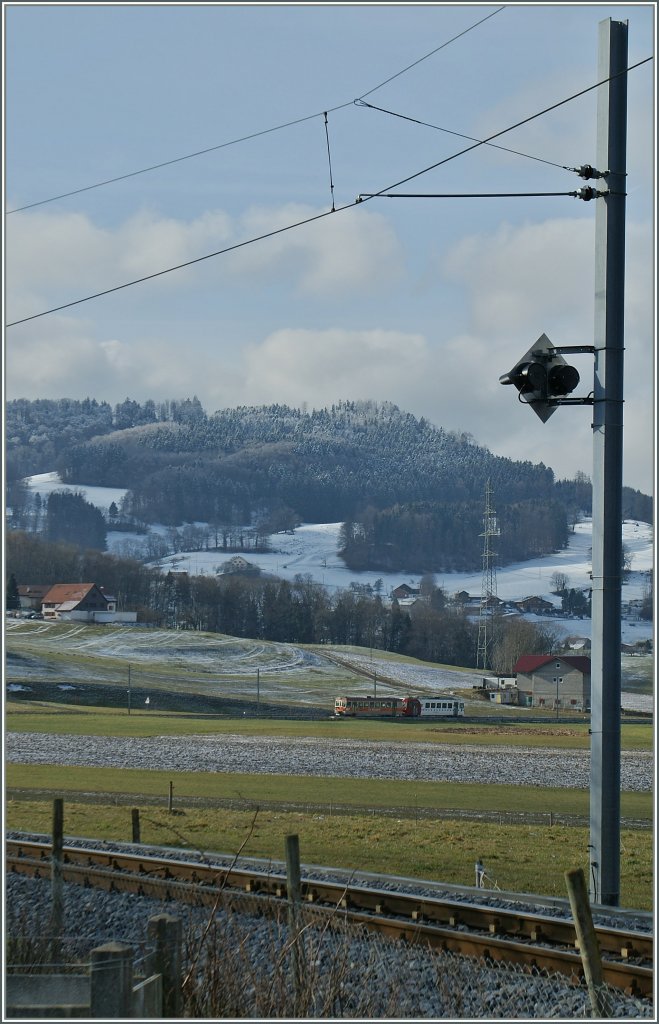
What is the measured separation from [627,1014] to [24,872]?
24.3ft

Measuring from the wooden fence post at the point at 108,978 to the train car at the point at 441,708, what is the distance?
45627 mm

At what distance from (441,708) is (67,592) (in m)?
30.7

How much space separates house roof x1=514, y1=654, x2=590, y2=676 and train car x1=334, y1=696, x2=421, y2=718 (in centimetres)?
756

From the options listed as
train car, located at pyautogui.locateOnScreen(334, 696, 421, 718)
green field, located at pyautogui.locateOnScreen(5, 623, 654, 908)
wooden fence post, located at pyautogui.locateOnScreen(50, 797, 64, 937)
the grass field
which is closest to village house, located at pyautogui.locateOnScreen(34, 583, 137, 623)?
green field, located at pyautogui.locateOnScreen(5, 623, 654, 908)

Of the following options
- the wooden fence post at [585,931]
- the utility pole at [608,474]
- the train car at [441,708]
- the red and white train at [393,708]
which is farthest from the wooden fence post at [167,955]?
the train car at [441,708]

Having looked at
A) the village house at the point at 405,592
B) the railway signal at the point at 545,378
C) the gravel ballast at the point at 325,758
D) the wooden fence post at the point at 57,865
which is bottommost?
the village house at the point at 405,592

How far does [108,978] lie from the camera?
3.78m

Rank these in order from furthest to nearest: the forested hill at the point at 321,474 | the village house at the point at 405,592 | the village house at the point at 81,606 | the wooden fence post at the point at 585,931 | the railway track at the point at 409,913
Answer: the forested hill at the point at 321,474 < the village house at the point at 405,592 < the village house at the point at 81,606 < the railway track at the point at 409,913 < the wooden fence post at the point at 585,931

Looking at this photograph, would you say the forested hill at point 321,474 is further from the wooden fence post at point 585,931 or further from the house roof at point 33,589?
the wooden fence post at point 585,931

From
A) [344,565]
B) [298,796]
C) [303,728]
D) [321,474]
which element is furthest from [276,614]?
[321,474]

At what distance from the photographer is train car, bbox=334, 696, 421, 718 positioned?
157ft

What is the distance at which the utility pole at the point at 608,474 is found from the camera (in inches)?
284

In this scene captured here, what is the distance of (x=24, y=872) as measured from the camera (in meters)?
11.4

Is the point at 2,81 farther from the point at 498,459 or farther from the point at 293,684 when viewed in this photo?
the point at 498,459
